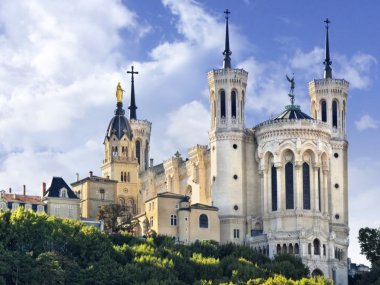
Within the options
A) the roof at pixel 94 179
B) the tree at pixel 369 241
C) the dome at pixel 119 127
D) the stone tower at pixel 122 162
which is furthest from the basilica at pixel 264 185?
the dome at pixel 119 127

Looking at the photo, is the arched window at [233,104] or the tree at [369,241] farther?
the arched window at [233,104]

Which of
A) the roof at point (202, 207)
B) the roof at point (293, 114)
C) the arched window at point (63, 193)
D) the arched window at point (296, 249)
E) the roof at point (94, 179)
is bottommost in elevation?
the arched window at point (296, 249)

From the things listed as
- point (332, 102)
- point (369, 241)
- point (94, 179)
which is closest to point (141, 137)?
point (94, 179)

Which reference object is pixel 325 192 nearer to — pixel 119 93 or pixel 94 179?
pixel 94 179

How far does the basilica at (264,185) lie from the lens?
456 feet

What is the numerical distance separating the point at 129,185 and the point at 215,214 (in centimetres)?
2436

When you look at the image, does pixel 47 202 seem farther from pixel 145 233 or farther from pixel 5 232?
pixel 5 232

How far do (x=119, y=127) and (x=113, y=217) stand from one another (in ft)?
67.4

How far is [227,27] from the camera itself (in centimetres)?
15275

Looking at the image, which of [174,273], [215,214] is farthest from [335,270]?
[174,273]

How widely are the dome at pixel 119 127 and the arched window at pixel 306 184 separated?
29241 mm

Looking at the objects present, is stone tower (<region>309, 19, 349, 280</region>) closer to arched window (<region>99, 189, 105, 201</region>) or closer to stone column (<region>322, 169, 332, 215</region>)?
stone column (<region>322, 169, 332, 215</region>)

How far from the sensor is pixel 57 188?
143m

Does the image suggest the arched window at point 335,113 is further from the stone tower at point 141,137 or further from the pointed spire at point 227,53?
the stone tower at point 141,137
